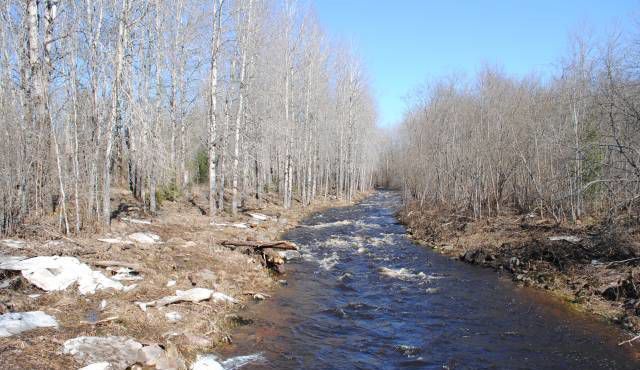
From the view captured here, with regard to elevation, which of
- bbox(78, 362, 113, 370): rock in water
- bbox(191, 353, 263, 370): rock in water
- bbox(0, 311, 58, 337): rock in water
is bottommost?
bbox(191, 353, 263, 370): rock in water

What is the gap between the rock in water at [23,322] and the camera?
5430mm

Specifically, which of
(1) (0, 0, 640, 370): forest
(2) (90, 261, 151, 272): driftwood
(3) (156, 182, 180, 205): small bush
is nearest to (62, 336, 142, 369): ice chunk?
(1) (0, 0, 640, 370): forest

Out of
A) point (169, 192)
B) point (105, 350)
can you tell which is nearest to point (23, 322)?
point (105, 350)

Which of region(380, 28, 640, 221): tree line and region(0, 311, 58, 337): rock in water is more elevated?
region(380, 28, 640, 221): tree line

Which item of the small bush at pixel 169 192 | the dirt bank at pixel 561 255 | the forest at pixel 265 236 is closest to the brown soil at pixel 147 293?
the forest at pixel 265 236

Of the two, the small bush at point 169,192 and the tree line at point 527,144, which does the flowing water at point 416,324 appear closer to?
the tree line at point 527,144

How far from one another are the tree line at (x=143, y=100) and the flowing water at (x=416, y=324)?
5717 mm

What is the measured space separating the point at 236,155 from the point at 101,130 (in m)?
8.07

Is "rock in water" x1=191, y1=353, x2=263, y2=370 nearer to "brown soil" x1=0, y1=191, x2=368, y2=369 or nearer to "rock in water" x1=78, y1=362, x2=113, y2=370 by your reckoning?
"brown soil" x1=0, y1=191, x2=368, y2=369

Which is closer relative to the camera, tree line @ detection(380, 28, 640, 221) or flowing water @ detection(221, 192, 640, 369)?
flowing water @ detection(221, 192, 640, 369)

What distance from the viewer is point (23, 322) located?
5.68 meters

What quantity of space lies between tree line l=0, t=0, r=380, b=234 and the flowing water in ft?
18.8

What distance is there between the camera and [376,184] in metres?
74.6

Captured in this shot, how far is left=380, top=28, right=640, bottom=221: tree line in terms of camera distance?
1316cm
